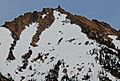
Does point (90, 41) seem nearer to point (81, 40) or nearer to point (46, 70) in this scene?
point (81, 40)

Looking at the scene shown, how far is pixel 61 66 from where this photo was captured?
178m

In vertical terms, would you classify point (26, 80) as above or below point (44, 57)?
below

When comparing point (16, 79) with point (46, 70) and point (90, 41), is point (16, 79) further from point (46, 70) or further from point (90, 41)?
point (90, 41)

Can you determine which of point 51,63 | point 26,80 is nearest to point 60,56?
point 51,63

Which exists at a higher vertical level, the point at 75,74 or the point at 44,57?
the point at 44,57

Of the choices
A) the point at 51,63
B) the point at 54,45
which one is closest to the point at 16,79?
the point at 51,63

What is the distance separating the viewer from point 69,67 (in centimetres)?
17662

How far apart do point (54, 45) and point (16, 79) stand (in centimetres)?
2811

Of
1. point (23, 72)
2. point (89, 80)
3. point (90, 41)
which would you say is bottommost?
point (89, 80)

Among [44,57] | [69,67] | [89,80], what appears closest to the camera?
[89,80]

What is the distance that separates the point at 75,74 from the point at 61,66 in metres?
8.23

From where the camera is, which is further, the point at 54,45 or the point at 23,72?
the point at 54,45

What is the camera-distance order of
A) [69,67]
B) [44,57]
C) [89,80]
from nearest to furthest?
[89,80] → [69,67] → [44,57]

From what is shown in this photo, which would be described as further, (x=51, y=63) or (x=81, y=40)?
(x=81, y=40)
